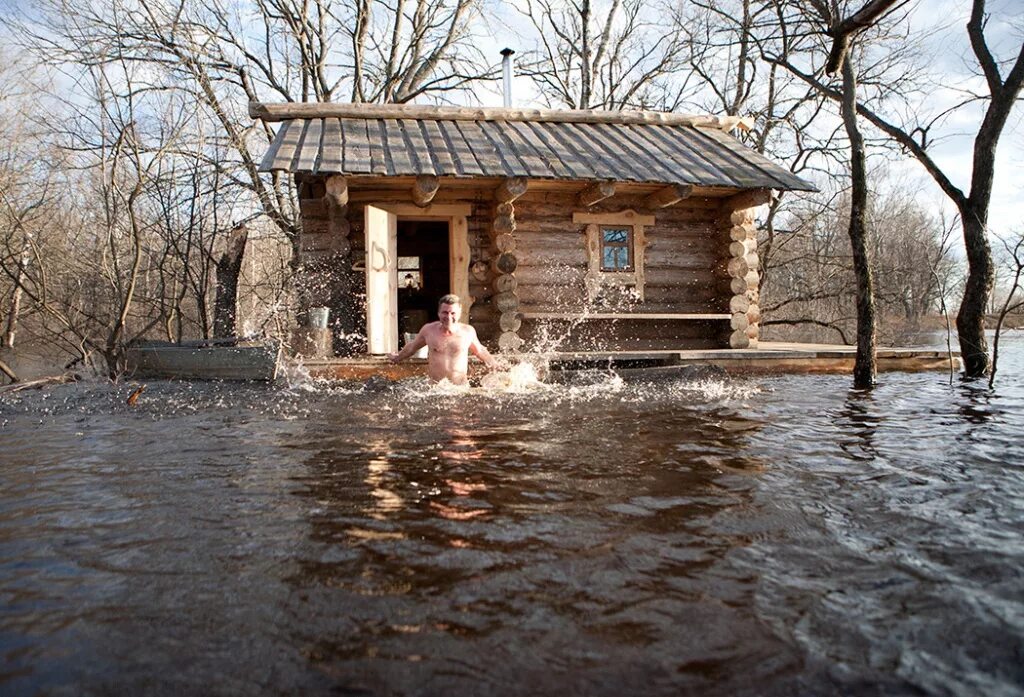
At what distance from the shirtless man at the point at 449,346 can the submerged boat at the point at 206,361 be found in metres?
2.06

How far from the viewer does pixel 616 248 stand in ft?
36.7

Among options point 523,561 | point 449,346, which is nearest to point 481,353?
point 449,346

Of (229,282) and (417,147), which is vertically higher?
(417,147)

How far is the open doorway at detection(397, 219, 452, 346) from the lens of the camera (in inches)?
573

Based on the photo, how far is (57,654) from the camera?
170 cm

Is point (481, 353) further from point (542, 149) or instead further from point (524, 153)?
point (542, 149)

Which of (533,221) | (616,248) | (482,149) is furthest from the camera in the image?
(616,248)

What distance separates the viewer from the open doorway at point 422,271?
14.6 meters

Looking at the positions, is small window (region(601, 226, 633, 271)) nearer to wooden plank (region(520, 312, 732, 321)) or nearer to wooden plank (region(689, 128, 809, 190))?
wooden plank (region(520, 312, 732, 321))

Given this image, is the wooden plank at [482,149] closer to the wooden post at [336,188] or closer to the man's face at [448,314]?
the wooden post at [336,188]

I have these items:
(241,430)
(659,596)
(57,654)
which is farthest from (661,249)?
(57,654)

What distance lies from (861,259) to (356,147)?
7.16 metres

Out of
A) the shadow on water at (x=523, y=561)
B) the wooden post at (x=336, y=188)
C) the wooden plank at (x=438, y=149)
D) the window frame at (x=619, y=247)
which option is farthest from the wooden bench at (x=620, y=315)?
the shadow on water at (x=523, y=561)

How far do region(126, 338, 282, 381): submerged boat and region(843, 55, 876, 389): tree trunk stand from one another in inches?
290
